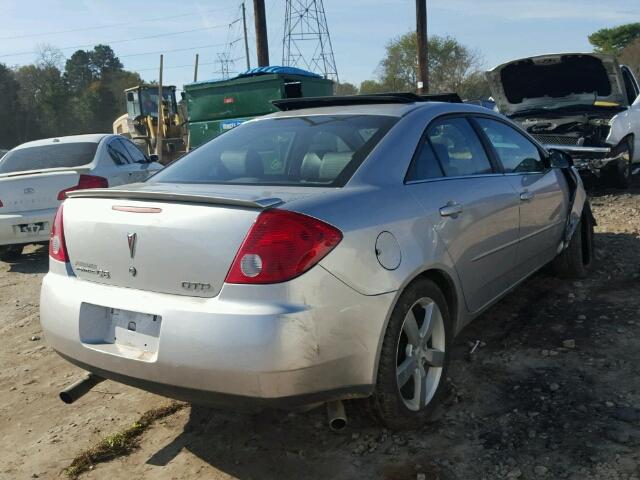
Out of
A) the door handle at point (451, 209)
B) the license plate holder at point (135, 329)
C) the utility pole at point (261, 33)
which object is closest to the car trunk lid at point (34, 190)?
the license plate holder at point (135, 329)

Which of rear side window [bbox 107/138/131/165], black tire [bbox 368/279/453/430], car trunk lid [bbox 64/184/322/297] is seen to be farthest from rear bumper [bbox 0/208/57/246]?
black tire [bbox 368/279/453/430]

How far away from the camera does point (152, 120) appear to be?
2431 cm

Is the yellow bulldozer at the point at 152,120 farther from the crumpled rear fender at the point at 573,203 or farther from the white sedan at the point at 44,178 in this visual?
the crumpled rear fender at the point at 573,203

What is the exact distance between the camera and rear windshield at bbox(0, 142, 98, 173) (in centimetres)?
771

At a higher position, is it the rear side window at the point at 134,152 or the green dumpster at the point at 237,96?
the green dumpster at the point at 237,96

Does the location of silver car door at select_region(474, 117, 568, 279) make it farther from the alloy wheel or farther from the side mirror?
the alloy wheel

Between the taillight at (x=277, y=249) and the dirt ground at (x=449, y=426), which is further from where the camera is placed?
the dirt ground at (x=449, y=426)

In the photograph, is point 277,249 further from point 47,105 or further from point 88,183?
point 47,105

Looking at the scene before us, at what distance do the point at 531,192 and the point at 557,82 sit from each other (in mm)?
6266

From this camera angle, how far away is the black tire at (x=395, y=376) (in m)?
2.61

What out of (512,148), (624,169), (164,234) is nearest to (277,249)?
(164,234)

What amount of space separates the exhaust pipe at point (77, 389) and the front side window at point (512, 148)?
9.08ft

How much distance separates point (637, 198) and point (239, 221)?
7716 mm

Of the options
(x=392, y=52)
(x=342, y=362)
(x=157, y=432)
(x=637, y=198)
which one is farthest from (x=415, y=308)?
(x=392, y=52)
